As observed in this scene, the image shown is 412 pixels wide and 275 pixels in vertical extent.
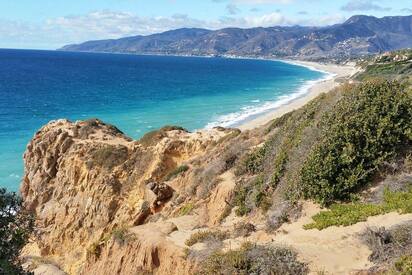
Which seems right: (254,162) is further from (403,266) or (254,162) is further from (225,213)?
(403,266)

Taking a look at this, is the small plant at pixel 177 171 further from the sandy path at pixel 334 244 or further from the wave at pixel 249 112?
the wave at pixel 249 112

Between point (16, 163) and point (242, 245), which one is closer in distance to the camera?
point (242, 245)

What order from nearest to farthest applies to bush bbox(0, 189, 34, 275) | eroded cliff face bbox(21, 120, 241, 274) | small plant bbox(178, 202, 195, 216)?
1. bush bbox(0, 189, 34, 275)
2. small plant bbox(178, 202, 195, 216)
3. eroded cliff face bbox(21, 120, 241, 274)

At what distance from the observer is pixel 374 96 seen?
14.6 m

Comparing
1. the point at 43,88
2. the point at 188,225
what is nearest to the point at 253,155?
the point at 188,225

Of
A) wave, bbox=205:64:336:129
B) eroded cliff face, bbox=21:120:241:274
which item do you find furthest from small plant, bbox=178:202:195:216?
wave, bbox=205:64:336:129

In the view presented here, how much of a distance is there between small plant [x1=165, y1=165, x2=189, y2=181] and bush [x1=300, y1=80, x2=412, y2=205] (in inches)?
380

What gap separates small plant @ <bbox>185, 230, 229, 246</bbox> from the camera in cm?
1220

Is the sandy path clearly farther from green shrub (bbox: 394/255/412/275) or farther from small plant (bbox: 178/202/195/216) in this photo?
small plant (bbox: 178/202/195/216)

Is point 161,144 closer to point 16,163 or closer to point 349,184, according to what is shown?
point 349,184

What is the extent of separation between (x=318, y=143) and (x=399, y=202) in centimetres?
315

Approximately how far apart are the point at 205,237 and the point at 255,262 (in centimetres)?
229

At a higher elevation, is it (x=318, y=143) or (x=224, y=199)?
(x=318, y=143)

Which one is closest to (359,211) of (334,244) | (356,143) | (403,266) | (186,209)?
(334,244)
